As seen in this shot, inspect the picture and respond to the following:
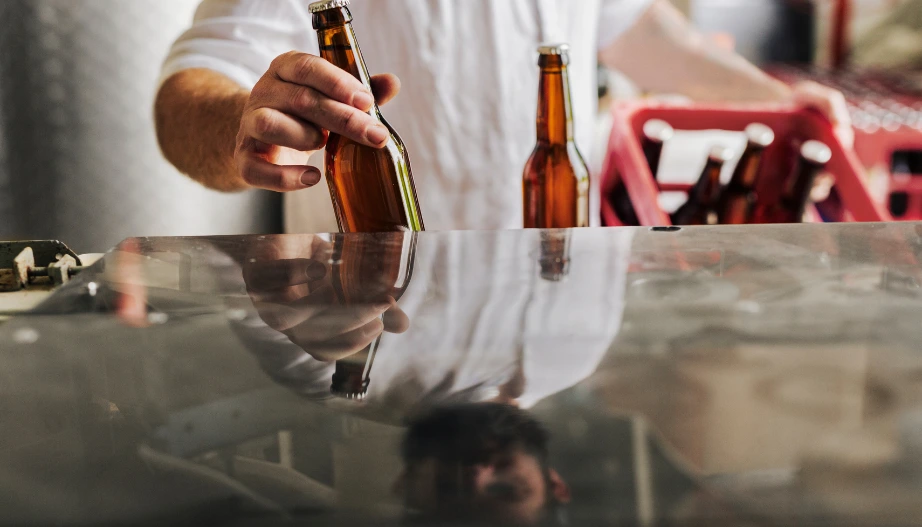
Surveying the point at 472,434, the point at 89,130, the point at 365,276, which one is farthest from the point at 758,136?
the point at 89,130

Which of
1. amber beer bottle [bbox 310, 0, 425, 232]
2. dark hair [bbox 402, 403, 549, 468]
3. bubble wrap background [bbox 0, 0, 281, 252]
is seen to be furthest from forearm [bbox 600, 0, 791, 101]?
dark hair [bbox 402, 403, 549, 468]

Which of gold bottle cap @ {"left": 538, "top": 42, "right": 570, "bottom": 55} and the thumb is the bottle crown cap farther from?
the thumb

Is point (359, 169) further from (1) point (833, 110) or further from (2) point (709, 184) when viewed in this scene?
(1) point (833, 110)

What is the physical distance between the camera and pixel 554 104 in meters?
0.70

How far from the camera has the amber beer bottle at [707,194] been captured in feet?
3.30

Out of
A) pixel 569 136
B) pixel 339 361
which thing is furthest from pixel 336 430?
pixel 569 136

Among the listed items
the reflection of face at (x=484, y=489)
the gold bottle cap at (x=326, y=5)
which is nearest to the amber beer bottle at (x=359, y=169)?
the gold bottle cap at (x=326, y=5)

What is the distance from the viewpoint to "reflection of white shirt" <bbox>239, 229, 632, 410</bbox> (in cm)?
23

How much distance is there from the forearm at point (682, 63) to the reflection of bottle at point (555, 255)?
3.49 feet

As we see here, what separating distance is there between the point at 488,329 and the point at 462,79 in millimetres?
895

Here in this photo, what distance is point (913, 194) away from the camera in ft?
4.11

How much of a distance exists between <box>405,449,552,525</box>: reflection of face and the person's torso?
3.19ft

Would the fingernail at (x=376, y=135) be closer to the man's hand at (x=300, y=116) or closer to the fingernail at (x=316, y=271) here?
the man's hand at (x=300, y=116)

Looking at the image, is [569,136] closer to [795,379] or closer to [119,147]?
[795,379]
